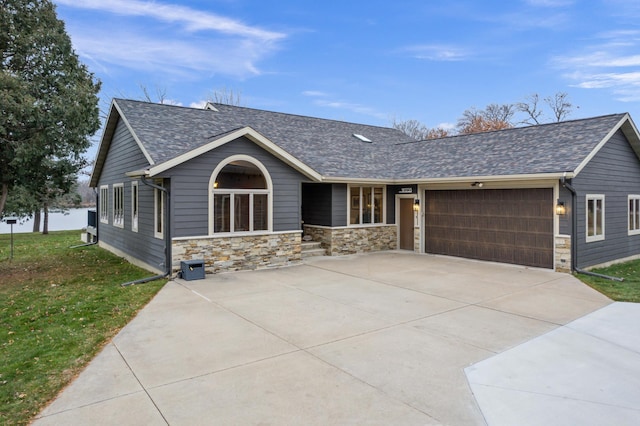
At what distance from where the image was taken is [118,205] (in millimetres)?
13609

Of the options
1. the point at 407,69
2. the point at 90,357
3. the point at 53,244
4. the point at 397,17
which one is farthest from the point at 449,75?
the point at 90,357

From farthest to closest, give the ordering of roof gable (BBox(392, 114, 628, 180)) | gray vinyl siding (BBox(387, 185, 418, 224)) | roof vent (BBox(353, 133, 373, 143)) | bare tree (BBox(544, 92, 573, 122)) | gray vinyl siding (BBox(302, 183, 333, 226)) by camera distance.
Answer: bare tree (BBox(544, 92, 573, 122)), roof vent (BBox(353, 133, 373, 143)), gray vinyl siding (BBox(387, 185, 418, 224)), gray vinyl siding (BBox(302, 183, 333, 226)), roof gable (BBox(392, 114, 628, 180))

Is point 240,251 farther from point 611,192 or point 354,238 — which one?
point 611,192

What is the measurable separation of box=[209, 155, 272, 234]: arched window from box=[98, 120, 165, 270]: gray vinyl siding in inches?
65.1

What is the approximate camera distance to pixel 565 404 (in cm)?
374

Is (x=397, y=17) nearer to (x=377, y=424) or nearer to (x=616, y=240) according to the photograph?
(x=616, y=240)

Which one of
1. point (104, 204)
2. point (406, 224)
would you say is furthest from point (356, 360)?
point (104, 204)

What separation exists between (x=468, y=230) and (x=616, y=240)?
14.1 ft

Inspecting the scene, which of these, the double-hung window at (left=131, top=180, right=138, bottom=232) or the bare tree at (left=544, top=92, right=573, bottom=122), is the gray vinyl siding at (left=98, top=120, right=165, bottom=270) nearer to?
the double-hung window at (left=131, top=180, right=138, bottom=232)

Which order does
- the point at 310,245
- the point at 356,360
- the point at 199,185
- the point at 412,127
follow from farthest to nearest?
1. the point at 412,127
2. the point at 310,245
3. the point at 199,185
4. the point at 356,360

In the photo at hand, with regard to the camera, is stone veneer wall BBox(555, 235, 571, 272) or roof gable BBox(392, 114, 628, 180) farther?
roof gable BBox(392, 114, 628, 180)

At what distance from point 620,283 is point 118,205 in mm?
14834

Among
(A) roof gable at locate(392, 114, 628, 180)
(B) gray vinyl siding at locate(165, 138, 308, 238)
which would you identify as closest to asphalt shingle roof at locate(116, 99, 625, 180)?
(A) roof gable at locate(392, 114, 628, 180)

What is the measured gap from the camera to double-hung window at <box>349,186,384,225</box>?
1388cm
